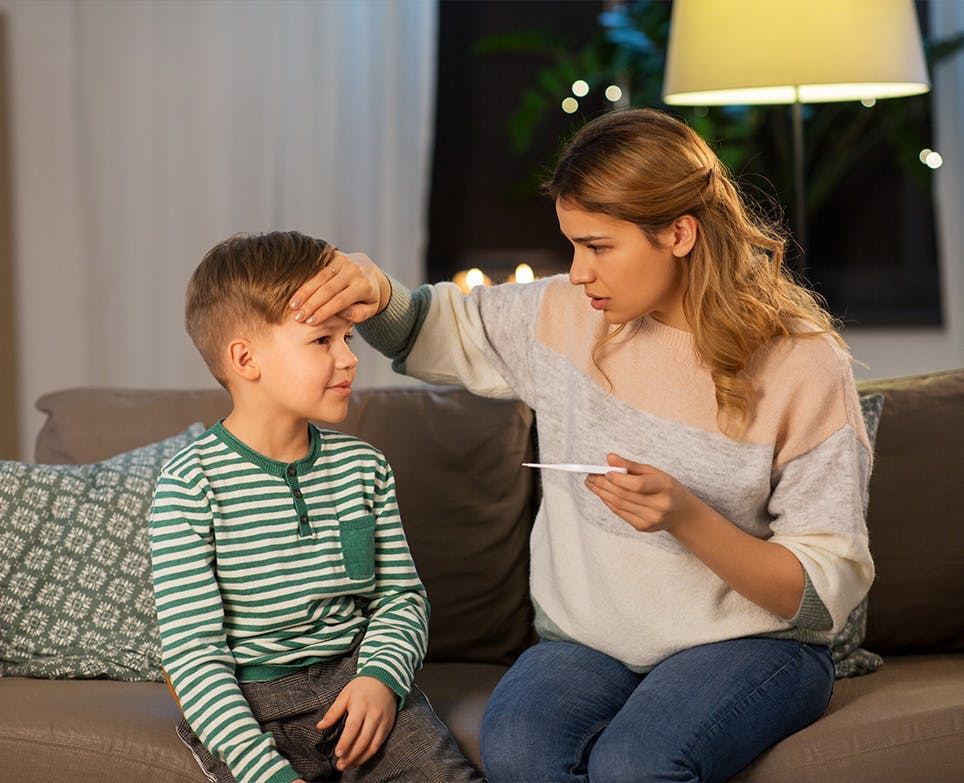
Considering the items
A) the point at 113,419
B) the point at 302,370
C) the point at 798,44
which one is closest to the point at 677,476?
the point at 302,370

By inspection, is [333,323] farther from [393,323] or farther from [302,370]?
[393,323]

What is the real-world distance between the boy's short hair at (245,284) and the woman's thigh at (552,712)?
55 cm

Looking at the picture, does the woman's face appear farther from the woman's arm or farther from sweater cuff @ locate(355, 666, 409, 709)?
sweater cuff @ locate(355, 666, 409, 709)

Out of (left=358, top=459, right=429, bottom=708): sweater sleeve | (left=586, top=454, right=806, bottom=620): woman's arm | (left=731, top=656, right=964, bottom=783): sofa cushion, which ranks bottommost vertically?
(left=731, top=656, right=964, bottom=783): sofa cushion

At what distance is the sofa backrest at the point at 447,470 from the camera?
203cm

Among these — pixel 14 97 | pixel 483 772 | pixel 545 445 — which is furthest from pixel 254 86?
pixel 483 772

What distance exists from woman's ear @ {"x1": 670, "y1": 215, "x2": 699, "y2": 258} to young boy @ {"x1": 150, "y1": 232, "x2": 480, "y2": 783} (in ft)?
1.43

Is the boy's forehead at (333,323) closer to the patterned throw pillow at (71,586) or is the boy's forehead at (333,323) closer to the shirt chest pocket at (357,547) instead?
the shirt chest pocket at (357,547)

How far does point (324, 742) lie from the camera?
150cm

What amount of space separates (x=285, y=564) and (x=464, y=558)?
553mm

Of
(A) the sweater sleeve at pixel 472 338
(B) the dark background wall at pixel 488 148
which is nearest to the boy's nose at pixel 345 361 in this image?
(A) the sweater sleeve at pixel 472 338

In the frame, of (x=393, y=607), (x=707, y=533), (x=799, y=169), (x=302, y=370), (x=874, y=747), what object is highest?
(x=799, y=169)

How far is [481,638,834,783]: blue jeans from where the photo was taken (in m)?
1.45

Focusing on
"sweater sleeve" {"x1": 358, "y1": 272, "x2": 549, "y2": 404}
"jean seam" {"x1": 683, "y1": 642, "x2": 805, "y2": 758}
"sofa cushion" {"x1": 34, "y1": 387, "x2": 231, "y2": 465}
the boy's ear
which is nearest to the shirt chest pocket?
the boy's ear
